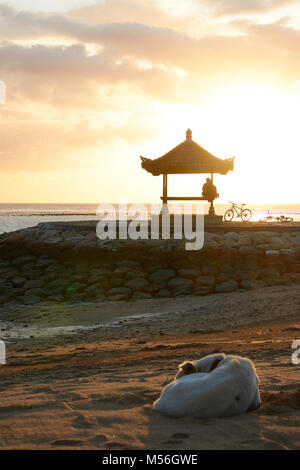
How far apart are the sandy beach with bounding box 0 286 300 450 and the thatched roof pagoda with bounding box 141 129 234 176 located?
9431mm

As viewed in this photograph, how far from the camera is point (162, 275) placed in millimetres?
17359

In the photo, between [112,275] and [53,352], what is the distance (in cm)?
848

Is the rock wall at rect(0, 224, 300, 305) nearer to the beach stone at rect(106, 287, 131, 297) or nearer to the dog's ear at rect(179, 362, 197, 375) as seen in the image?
the beach stone at rect(106, 287, 131, 297)

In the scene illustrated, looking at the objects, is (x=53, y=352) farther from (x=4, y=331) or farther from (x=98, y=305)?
(x=98, y=305)

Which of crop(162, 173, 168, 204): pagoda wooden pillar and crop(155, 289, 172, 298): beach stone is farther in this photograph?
crop(162, 173, 168, 204): pagoda wooden pillar

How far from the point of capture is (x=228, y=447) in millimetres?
3617

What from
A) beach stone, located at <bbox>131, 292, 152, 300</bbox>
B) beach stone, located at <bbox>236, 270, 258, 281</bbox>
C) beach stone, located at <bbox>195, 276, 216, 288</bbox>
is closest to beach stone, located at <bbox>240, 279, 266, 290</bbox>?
beach stone, located at <bbox>236, 270, 258, 281</bbox>

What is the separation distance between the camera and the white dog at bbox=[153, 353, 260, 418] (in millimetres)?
4137

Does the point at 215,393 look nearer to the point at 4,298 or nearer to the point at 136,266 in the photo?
the point at 4,298

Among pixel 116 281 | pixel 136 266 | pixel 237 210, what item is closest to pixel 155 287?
pixel 116 281

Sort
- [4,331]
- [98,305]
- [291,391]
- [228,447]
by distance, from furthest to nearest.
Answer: [98,305] → [4,331] → [291,391] → [228,447]

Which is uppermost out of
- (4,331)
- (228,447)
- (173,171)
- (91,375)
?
(173,171)

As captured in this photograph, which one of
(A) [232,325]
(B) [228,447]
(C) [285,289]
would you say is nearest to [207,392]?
(B) [228,447]

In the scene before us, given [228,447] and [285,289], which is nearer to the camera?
[228,447]
